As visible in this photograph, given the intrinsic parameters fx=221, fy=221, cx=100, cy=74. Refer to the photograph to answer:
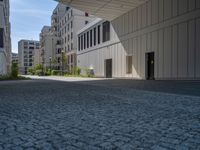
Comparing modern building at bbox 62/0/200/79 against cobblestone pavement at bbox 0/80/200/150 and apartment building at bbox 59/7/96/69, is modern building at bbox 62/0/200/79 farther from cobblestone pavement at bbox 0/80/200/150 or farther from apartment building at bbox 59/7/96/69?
apartment building at bbox 59/7/96/69

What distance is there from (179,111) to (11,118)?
3.24 meters

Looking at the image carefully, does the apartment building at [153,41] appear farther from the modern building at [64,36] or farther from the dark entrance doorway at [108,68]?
the modern building at [64,36]

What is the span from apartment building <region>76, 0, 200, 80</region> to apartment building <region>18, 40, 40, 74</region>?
320ft

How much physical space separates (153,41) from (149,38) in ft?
2.19

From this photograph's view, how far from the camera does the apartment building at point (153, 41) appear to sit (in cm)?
1485

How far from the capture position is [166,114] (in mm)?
4152

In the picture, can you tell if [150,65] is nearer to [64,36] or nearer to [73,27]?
[73,27]

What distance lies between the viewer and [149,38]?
1912 centimetres

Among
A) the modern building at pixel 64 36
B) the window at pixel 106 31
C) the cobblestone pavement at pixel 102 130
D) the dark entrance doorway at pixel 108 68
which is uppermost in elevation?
the modern building at pixel 64 36

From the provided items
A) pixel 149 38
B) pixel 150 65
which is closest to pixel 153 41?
pixel 149 38

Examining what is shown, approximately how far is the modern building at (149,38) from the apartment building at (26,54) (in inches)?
3845

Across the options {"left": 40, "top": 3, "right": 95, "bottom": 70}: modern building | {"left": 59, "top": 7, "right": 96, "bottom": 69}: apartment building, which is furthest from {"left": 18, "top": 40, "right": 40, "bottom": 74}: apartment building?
{"left": 59, "top": 7, "right": 96, "bottom": 69}: apartment building

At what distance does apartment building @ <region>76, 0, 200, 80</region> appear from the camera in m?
14.9

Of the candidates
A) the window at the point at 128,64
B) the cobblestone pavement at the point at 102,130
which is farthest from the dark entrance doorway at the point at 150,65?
the cobblestone pavement at the point at 102,130
